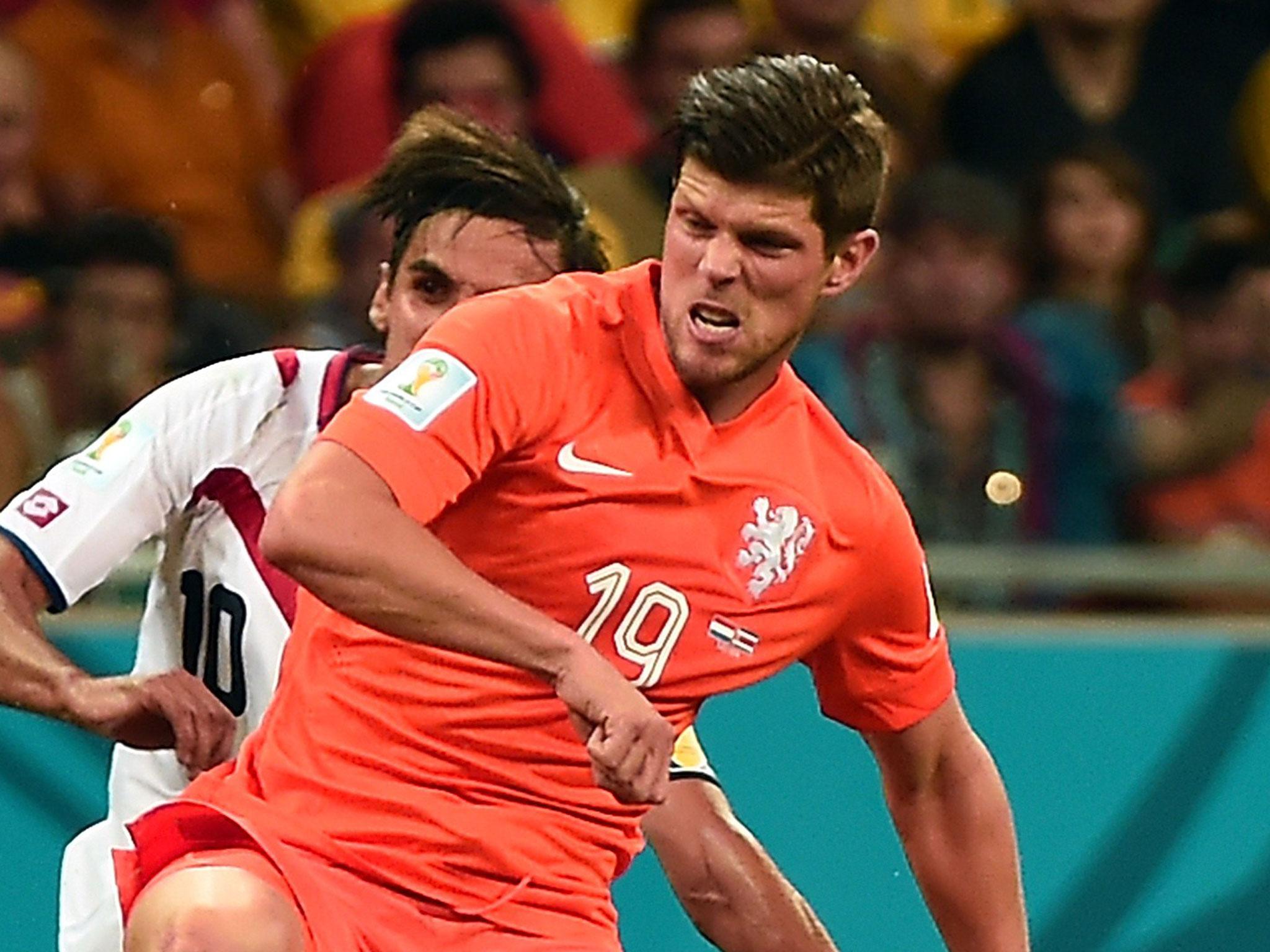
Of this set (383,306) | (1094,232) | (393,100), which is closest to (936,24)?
(1094,232)

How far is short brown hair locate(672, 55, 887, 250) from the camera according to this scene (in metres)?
2.90

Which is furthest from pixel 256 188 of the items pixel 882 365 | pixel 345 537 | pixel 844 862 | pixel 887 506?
pixel 345 537

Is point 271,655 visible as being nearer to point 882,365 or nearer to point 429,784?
point 429,784

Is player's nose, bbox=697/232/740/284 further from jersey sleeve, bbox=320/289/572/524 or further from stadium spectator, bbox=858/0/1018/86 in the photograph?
stadium spectator, bbox=858/0/1018/86

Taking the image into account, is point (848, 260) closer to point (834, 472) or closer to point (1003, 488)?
point (834, 472)

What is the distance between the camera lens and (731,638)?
308cm

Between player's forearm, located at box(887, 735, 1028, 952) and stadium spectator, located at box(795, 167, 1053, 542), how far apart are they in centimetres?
142

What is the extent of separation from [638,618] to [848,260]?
0.47 metres

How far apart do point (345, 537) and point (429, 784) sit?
0.39 m

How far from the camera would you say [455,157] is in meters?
3.52

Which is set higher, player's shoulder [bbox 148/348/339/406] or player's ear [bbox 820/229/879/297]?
player's ear [bbox 820/229/879/297]

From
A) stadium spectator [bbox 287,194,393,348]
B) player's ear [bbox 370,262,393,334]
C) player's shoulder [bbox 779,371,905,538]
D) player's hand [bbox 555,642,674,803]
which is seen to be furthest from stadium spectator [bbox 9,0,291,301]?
player's hand [bbox 555,642,674,803]

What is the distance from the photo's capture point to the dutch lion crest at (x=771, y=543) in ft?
10.0

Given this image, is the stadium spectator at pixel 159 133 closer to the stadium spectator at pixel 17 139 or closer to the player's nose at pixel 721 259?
the stadium spectator at pixel 17 139
